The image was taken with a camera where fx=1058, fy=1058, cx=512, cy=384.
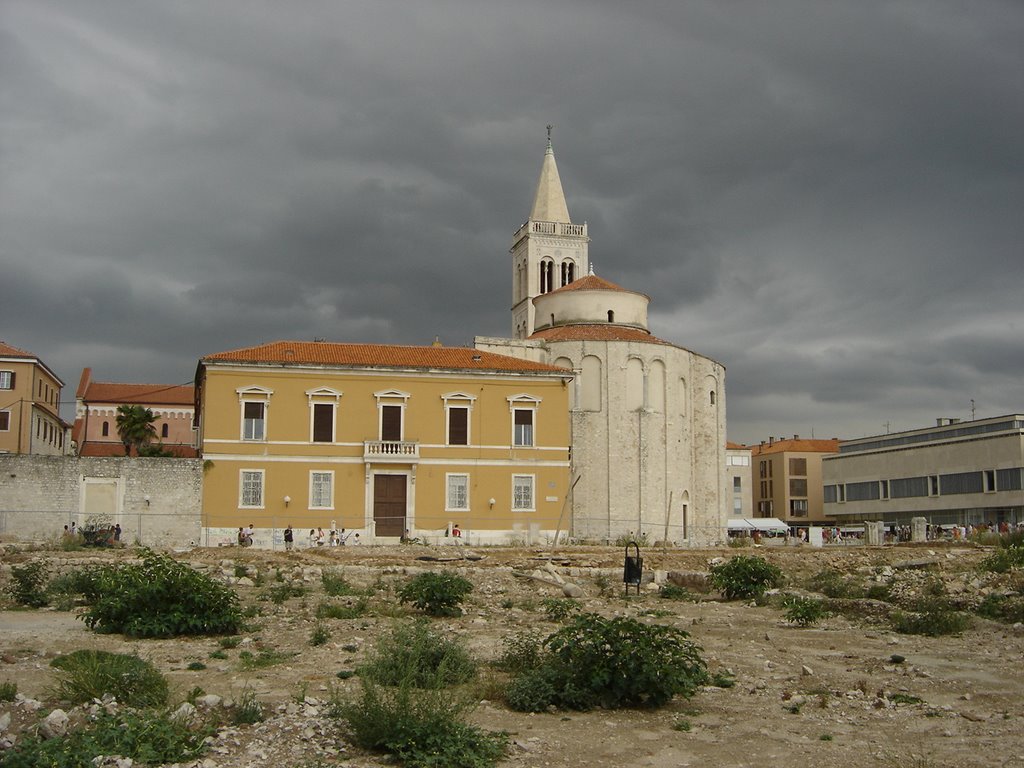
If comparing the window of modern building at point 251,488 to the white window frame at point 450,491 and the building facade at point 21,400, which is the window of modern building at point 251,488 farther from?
the building facade at point 21,400

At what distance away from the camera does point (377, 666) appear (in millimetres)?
13078

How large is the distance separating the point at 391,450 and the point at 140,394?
143 ft

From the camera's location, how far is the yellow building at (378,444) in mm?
44812

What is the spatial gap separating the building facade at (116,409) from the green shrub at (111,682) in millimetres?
67412

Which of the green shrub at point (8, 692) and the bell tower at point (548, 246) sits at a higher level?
the bell tower at point (548, 246)

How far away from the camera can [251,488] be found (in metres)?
44.7

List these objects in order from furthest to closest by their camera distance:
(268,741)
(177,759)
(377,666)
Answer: (377,666) → (268,741) → (177,759)

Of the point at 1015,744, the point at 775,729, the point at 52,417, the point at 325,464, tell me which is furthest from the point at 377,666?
the point at 52,417

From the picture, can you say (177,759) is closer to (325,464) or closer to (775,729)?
(775,729)

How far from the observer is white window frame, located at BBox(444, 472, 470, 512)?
46.4m

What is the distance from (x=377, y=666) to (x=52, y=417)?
200ft

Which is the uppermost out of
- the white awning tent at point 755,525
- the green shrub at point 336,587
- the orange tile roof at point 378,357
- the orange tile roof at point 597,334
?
the orange tile roof at point 597,334

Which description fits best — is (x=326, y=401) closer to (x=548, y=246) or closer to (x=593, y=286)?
(x=593, y=286)

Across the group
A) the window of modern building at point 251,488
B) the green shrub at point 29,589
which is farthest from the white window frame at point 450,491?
the green shrub at point 29,589
